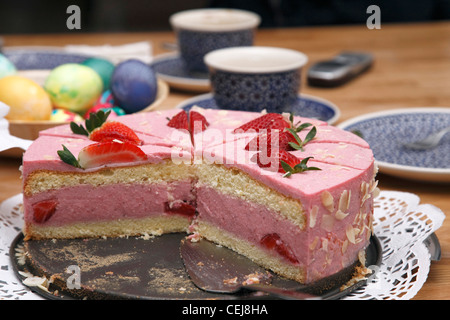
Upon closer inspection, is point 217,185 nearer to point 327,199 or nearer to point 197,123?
point 197,123

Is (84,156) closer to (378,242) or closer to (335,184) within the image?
(335,184)

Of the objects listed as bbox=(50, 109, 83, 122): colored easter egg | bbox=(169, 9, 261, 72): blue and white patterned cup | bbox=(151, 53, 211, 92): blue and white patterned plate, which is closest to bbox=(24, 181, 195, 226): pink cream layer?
bbox=(50, 109, 83, 122): colored easter egg

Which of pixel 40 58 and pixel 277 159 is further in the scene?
pixel 40 58

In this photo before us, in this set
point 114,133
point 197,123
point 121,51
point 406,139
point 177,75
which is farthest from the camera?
point 121,51

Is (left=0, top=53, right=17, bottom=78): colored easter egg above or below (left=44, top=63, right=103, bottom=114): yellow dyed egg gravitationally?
above

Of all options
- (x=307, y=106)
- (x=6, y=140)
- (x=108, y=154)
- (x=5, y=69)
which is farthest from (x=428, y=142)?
(x=5, y=69)

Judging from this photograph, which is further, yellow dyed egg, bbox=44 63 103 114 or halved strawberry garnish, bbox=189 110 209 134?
yellow dyed egg, bbox=44 63 103 114

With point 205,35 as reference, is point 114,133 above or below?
below

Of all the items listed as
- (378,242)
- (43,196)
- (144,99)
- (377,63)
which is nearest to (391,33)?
(377,63)

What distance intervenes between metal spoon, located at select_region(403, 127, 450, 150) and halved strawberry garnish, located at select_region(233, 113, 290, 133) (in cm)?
63

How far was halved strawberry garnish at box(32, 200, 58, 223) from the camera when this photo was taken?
176 cm

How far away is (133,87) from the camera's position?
2375 mm

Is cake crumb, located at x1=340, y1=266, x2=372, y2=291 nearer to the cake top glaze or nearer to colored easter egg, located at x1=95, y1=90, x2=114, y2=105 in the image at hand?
the cake top glaze

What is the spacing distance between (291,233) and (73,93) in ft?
3.96
